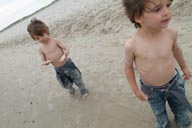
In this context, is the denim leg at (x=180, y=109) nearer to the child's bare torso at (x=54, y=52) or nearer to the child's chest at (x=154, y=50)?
the child's chest at (x=154, y=50)

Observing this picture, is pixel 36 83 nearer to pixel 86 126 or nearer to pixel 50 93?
pixel 50 93

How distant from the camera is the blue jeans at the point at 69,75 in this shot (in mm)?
3619

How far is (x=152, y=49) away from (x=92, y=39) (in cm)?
311

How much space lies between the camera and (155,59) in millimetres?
2211

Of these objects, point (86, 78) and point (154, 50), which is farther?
point (86, 78)

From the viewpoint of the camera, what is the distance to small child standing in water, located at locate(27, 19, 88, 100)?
3.45 metres

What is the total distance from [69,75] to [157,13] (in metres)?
1.91

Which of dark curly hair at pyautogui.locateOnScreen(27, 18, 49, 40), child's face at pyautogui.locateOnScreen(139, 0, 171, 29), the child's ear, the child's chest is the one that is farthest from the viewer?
dark curly hair at pyautogui.locateOnScreen(27, 18, 49, 40)

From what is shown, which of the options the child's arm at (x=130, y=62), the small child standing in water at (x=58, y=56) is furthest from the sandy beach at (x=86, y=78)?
the child's arm at (x=130, y=62)

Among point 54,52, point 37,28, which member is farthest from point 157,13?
point 54,52

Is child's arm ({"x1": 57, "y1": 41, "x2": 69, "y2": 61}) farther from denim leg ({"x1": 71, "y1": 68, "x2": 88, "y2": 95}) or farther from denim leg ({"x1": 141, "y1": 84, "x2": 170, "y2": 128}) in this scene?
denim leg ({"x1": 141, "y1": 84, "x2": 170, "y2": 128})

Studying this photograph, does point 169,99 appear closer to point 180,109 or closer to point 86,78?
point 180,109

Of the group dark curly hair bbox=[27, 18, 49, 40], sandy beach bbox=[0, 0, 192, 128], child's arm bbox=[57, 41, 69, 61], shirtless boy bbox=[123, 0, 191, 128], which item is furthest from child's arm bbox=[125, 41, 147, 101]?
dark curly hair bbox=[27, 18, 49, 40]

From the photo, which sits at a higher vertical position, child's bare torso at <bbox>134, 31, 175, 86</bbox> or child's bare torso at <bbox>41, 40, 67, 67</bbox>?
child's bare torso at <bbox>134, 31, 175, 86</bbox>
